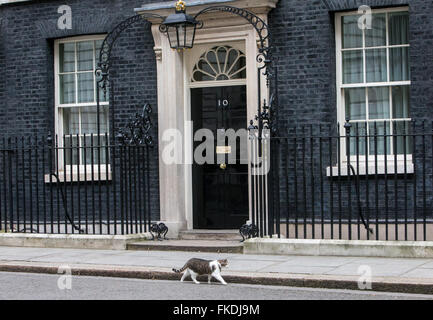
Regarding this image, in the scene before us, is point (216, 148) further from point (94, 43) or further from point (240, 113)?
point (94, 43)

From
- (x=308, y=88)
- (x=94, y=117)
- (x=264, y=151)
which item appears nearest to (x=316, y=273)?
(x=264, y=151)

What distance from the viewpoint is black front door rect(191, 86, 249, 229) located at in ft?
44.1

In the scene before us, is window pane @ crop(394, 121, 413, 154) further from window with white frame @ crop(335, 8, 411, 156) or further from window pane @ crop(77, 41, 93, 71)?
window pane @ crop(77, 41, 93, 71)

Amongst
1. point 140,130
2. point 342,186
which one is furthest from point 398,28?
point 140,130

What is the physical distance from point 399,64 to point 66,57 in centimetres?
580

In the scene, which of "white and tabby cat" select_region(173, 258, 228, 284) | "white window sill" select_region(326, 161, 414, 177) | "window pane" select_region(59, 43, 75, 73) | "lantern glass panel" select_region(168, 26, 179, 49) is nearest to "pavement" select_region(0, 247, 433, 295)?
"white and tabby cat" select_region(173, 258, 228, 284)

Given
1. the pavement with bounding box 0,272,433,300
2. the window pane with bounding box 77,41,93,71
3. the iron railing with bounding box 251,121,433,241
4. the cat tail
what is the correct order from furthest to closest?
the window pane with bounding box 77,41,93,71, the iron railing with bounding box 251,121,433,241, the cat tail, the pavement with bounding box 0,272,433,300

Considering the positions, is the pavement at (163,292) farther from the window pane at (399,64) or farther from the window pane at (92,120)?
the window pane at (92,120)

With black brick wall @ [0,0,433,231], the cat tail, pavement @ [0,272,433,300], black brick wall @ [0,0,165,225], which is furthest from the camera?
black brick wall @ [0,0,165,225]

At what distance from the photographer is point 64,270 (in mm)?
10727

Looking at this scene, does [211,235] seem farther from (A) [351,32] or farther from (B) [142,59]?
(A) [351,32]

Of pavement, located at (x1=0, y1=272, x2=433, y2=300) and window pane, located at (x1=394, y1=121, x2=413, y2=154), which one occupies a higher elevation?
window pane, located at (x1=394, y1=121, x2=413, y2=154)

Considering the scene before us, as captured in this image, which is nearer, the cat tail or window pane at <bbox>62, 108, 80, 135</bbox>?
the cat tail

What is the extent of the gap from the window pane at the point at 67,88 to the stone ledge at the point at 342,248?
481 centimetres
